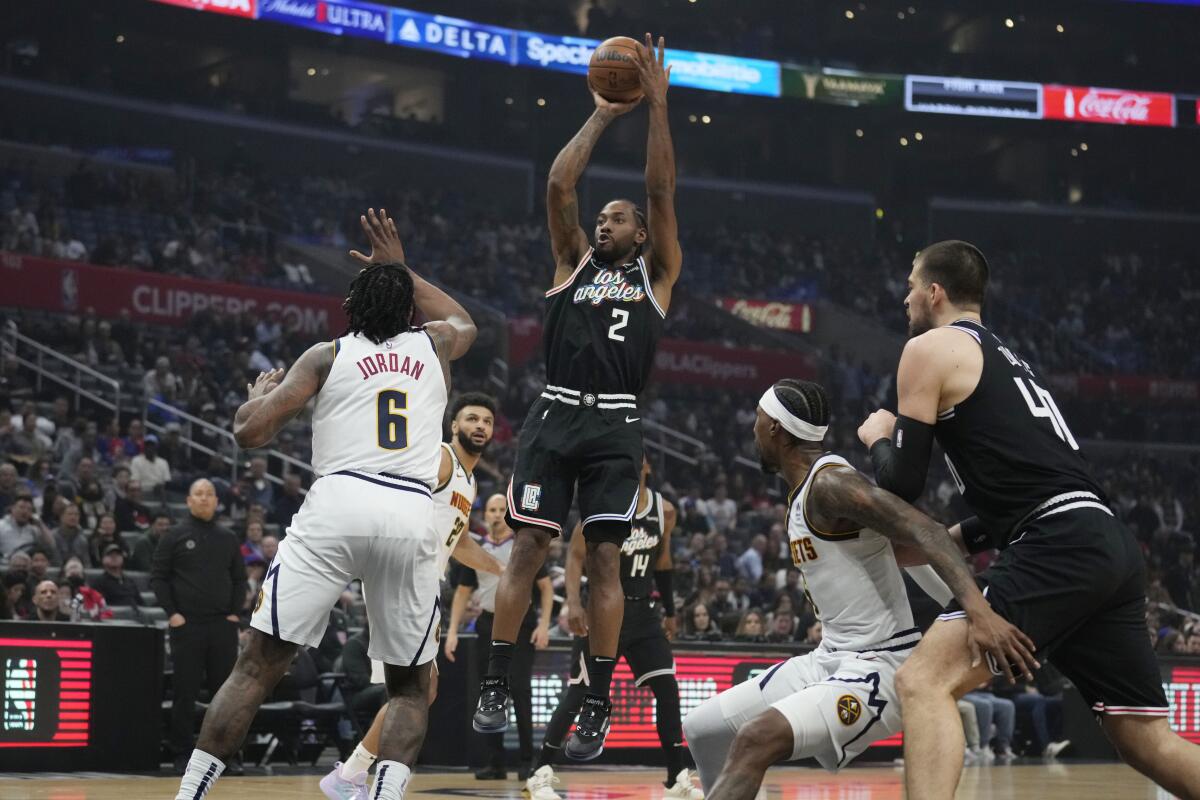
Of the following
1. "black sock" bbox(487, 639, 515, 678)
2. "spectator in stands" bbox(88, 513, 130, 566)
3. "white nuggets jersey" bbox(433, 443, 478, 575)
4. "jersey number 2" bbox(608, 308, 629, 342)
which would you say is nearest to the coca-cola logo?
"spectator in stands" bbox(88, 513, 130, 566)

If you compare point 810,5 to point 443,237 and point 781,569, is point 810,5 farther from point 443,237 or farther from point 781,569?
point 781,569

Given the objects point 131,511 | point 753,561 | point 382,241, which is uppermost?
point 382,241

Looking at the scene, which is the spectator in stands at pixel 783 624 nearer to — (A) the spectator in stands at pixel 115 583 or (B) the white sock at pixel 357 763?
(A) the spectator in stands at pixel 115 583

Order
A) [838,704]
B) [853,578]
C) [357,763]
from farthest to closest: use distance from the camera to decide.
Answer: [357,763] < [853,578] < [838,704]

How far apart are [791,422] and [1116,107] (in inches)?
1584

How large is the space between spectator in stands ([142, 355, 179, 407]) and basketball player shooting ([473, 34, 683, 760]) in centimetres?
1624

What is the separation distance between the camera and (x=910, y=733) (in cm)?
525

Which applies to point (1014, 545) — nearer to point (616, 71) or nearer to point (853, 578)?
point (853, 578)

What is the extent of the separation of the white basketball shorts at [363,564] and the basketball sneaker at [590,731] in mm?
1028

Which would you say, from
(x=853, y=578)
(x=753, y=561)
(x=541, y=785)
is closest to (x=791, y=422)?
(x=853, y=578)

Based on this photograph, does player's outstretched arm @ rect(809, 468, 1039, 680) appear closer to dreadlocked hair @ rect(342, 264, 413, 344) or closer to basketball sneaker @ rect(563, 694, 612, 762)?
basketball sneaker @ rect(563, 694, 612, 762)

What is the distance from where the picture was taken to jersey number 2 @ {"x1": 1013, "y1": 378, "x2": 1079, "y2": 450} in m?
5.50

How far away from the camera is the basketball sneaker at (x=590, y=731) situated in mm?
7066

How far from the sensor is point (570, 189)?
7.48 m
